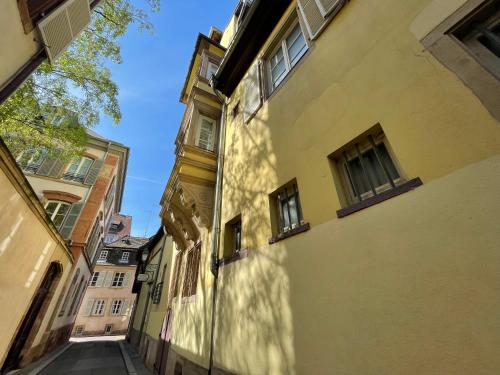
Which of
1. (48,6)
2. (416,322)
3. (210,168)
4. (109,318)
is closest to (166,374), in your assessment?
(210,168)

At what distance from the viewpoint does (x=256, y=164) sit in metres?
4.72

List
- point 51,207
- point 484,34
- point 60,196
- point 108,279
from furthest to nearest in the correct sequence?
1. point 108,279
2. point 60,196
3. point 51,207
4. point 484,34

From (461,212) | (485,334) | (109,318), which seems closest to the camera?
(485,334)

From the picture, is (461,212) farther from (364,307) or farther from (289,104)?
(289,104)

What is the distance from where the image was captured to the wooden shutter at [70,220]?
12.8 m

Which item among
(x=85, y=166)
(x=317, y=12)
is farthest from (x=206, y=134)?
(x=85, y=166)

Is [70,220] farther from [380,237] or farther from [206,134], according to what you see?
[380,237]

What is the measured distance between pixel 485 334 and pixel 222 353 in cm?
379

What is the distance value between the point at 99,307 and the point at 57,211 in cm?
1900

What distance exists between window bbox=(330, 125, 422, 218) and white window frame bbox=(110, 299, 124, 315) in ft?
107

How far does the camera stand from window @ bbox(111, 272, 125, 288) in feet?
88.7

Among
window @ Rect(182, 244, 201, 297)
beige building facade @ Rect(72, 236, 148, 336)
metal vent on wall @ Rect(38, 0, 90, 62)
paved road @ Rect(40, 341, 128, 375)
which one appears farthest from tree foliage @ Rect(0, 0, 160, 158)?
beige building facade @ Rect(72, 236, 148, 336)

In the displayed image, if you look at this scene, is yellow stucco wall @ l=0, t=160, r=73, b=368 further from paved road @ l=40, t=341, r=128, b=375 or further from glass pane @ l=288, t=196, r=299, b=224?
glass pane @ l=288, t=196, r=299, b=224

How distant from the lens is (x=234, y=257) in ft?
14.5
